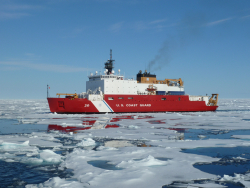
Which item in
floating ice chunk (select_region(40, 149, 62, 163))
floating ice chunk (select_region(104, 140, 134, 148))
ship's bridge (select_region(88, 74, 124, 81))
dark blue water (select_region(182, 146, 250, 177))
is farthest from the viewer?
ship's bridge (select_region(88, 74, 124, 81))

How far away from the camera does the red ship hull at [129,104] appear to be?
83.3ft

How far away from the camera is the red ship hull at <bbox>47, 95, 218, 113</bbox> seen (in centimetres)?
2538

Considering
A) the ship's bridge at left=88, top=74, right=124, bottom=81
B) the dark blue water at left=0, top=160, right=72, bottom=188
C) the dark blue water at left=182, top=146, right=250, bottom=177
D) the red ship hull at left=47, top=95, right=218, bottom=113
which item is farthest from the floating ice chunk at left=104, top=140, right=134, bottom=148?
the ship's bridge at left=88, top=74, right=124, bottom=81

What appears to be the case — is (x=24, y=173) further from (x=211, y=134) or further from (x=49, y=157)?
(x=211, y=134)

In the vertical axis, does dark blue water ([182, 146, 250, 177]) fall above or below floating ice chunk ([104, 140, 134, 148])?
below

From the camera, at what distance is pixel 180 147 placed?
984 cm

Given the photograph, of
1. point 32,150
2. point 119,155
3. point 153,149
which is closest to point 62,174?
point 119,155

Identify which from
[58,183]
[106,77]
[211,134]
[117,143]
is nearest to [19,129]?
[117,143]

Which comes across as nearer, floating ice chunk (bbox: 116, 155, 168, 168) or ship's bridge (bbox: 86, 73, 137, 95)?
floating ice chunk (bbox: 116, 155, 168, 168)

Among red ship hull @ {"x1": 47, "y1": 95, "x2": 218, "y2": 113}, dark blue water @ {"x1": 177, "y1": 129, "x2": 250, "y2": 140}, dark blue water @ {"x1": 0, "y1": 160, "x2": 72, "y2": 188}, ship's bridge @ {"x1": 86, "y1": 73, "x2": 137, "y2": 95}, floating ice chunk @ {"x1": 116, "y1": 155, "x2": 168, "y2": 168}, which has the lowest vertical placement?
dark blue water @ {"x1": 0, "y1": 160, "x2": 72, "y2": 188}

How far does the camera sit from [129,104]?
27.5 metres

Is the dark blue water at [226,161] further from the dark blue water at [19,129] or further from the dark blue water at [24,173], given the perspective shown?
the dark blue water at [19,129]

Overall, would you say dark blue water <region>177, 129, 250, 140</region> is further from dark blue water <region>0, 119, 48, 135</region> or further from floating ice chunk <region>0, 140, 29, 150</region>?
dark blue water <region>0, 119, 48, 135</region>

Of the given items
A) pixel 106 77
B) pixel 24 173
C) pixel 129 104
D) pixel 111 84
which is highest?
pixel 106 77
